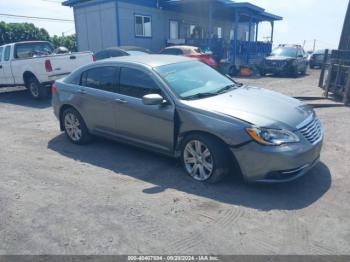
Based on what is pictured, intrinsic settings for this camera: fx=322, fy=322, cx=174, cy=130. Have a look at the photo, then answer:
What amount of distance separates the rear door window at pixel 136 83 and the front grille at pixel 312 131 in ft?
6.40

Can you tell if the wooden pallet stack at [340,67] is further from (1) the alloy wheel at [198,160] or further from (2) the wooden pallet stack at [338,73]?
(1) the alloy wheel at [198,160]

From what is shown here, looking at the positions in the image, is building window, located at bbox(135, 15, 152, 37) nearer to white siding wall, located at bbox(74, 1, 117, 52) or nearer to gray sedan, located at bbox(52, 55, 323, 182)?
white siding wall, located at bbox(74, 1, 117, 52)

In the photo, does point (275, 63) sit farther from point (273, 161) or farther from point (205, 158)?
point (273, 161)

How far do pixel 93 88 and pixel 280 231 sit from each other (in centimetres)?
370

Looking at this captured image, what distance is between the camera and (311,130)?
13.3 feet

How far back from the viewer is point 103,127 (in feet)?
17.5

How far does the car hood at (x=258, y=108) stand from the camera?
383cm

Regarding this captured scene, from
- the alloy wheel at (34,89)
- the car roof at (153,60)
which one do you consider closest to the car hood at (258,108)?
the car roof at (153,60)

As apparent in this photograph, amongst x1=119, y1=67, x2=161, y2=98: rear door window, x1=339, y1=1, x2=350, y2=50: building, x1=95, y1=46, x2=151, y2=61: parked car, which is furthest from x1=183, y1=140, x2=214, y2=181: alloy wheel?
x1=95, y1=46, x2=151, y2=61: parked car

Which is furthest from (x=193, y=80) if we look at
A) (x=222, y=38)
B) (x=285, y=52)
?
(x=222, y=38)

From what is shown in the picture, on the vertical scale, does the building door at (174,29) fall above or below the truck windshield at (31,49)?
above

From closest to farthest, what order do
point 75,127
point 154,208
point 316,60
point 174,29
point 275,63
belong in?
point 154,208, point 75,127, point 275,63, point 174,29, point 316,60

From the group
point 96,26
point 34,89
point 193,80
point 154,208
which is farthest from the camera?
point 96,26

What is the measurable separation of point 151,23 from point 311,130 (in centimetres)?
1754
